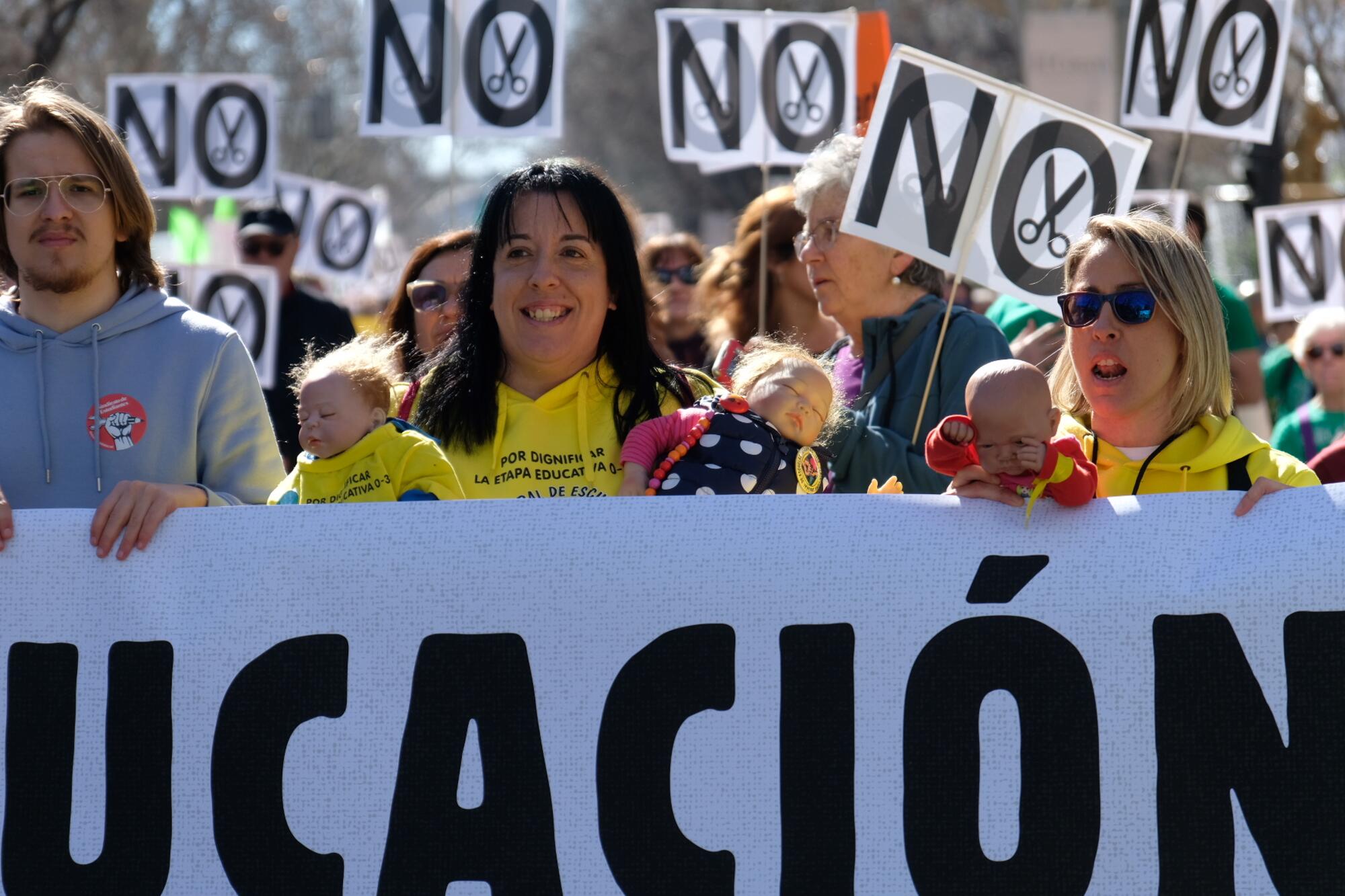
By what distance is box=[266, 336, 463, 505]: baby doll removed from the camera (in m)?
3.09

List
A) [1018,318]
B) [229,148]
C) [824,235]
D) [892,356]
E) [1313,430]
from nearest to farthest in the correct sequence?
1. [892,356]
2. [824,235]
3. [1018,318]
4. [1313,430]
5. [229,148]

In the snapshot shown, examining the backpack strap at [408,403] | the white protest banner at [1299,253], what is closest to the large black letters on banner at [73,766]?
the backpack strap at [408,403]

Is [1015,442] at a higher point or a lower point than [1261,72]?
lower

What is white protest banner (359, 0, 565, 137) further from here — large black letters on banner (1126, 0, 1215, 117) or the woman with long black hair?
the woman with long black hair

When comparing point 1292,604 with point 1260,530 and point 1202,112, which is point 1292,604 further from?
point 1202,112

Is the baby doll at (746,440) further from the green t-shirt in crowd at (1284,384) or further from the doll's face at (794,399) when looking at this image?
the green t-shirt in crowd at (1284,384)

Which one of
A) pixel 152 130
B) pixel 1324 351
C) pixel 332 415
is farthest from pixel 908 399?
pixel 152 130

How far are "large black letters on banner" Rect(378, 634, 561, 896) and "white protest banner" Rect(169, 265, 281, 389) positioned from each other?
4.13 metres

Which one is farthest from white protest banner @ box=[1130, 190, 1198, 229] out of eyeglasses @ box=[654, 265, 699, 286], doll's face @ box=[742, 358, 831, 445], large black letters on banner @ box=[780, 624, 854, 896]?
eyeglasses @ box=[654, 265, 699, 286]

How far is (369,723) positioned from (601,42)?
3905 cm

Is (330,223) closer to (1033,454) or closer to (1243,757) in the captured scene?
(1033,454)

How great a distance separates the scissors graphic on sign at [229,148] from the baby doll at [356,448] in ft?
16.5

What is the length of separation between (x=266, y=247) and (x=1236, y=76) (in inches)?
160

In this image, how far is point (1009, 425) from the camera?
2.54 m
